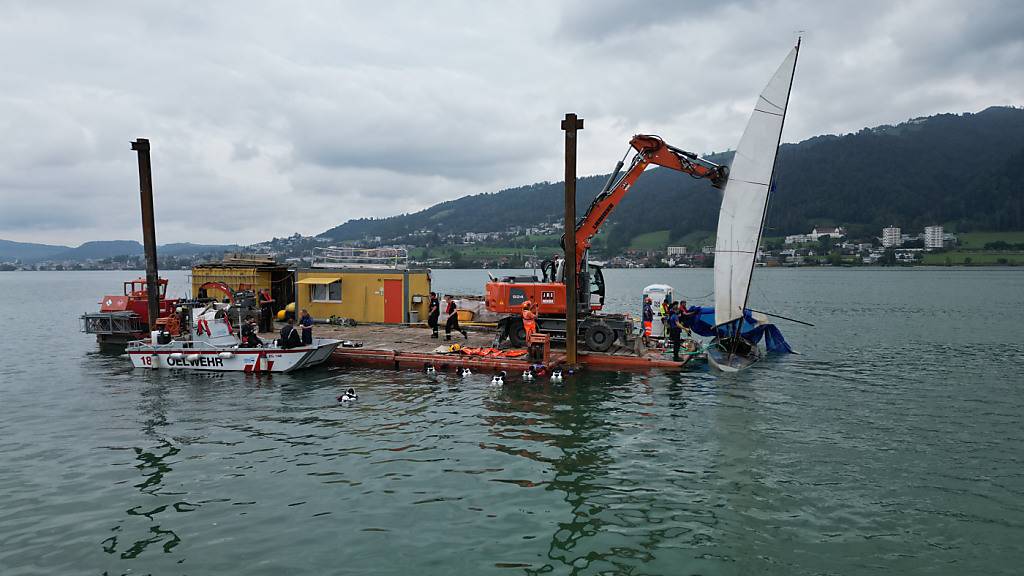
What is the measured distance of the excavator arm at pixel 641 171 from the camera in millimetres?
21531

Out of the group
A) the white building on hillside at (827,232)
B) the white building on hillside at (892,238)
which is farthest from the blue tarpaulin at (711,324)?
the white building on hillside at (827,232)

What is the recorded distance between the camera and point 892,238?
169 metres

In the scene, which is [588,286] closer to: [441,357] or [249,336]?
[441,357]

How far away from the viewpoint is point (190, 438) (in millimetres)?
13492

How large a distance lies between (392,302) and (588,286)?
10.1m

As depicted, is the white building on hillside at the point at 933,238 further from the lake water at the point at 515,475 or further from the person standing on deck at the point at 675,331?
the person standing on deck at the point at 675,331

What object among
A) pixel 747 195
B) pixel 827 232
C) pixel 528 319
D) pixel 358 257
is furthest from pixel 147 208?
pixel 827 232

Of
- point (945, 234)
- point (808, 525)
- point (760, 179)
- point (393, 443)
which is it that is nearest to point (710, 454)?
point (808, 525)

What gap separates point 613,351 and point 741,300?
487 cm

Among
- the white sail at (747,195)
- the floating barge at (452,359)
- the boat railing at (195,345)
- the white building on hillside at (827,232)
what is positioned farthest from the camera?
the white building on hillside at (827,232)

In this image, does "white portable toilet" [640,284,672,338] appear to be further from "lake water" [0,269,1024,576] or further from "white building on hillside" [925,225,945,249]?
"white building on hillside" [925,225,945,249]

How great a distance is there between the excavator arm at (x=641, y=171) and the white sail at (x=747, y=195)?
48.8 inches

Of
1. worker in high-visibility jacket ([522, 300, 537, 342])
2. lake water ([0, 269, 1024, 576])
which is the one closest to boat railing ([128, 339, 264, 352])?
lake water ([0, 269, 1024, 576])

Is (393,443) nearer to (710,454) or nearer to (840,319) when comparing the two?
(710,454)
